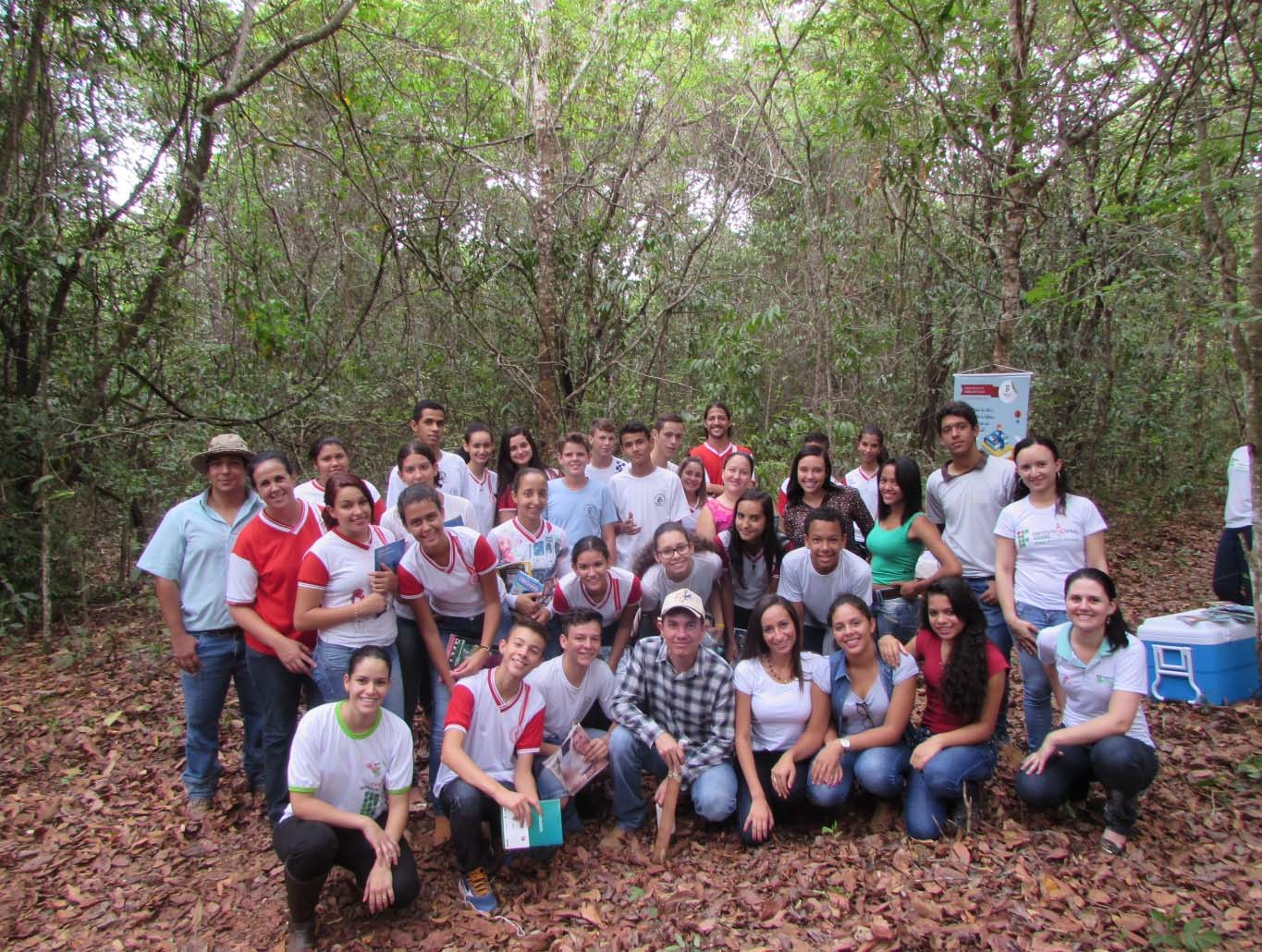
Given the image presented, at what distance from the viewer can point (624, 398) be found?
9.16 metres

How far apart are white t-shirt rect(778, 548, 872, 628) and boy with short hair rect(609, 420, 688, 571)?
3.19 ft

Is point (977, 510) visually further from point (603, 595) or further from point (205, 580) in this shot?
point (205, 580)

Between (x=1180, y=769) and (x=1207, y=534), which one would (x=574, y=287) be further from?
(x=1207, y=534)

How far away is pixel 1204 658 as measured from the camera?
15.3ft

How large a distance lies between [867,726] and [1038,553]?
121 centimetres

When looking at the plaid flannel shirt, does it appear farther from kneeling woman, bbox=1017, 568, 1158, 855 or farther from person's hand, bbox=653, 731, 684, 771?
kneeling woman, bbox=1017, 568, 1158, 855

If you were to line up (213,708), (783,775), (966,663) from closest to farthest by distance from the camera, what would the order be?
(966,663)
(783,775)
(213,708)

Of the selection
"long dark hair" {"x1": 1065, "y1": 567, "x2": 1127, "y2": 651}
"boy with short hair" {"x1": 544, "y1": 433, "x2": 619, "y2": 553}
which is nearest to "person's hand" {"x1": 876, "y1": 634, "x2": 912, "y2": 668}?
"long dark hair" {"x1": 1065, "y1": 567, "x2": 1127, "y2": 651}

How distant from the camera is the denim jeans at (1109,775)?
3332 mm

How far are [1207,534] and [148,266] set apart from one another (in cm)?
1176

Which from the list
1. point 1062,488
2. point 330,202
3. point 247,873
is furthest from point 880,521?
point 330,202

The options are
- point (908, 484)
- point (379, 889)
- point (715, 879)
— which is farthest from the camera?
point (908, 484)

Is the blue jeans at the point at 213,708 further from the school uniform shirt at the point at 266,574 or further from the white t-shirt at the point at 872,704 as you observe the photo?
the white t-shirt at the point at 872,704

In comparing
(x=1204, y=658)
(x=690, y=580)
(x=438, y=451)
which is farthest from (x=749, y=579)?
(x=1204, y=658)
